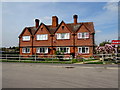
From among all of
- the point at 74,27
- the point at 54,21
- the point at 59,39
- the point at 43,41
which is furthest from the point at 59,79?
the point at 54,21

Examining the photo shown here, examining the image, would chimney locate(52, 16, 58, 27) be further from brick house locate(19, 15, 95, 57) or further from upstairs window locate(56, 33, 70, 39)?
upstairs window locate(56, 33, 70, 39)

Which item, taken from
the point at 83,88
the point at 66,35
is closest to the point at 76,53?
the point at 66,35

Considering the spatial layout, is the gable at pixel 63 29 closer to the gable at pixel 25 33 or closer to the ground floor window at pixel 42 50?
the ground floor window at pixel 42 50

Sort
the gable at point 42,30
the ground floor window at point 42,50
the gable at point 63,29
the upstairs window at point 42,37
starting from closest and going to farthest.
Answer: the gable at point 63,29 < the ground floor window at point 42,50 < the upstairs window at point 42,37 < the gable at point 42,30

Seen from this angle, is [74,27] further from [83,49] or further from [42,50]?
[42,50]

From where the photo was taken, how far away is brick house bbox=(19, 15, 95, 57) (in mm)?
26672

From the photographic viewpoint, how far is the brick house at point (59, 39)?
26.7m

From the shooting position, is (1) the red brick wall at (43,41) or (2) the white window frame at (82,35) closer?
(2) the white window frame at (82,35)

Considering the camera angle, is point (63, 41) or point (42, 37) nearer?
point (63, 41)

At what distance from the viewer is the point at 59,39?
28.4 metres

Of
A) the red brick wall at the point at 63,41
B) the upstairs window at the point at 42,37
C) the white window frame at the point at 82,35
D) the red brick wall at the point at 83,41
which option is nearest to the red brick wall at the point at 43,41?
the upstairs window at the point at 42,37

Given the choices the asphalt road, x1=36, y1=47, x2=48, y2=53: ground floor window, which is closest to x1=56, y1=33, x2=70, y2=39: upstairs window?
x1=36, y1=47, x2=48, y2=53: ground floor window

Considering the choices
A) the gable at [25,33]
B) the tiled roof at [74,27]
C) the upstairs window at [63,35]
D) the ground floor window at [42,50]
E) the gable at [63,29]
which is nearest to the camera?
the tiled roof at [74,27]

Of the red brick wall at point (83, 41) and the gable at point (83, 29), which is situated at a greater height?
the gable at point (83, 29)
